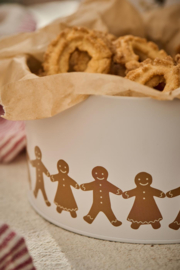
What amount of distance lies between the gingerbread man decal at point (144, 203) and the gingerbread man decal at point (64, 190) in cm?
11

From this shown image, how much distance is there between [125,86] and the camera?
50 cm

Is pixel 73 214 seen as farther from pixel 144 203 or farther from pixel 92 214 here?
pixel 144 203

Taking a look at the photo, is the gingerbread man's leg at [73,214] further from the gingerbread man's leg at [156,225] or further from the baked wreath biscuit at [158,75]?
the baked wreath biscuit at [158,75]

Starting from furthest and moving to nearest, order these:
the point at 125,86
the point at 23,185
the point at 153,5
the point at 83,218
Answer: the point at 153,5 → the point at 23,185 → the point at 83,218 → the point at 125,86

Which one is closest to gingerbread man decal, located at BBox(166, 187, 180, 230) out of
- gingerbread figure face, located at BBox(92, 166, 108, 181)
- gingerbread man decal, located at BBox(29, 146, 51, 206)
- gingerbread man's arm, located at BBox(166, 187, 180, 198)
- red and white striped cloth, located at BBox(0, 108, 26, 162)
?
Result: gingerbread man's arm, located at BBox(166, 187, 180, 198)

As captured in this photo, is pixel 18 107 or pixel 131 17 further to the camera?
pixel 131 17

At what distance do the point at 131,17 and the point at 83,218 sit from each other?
1.86ft

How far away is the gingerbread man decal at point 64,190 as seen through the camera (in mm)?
591

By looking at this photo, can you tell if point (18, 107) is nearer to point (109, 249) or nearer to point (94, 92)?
point (94, 92)

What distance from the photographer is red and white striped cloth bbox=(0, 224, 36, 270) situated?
42cm

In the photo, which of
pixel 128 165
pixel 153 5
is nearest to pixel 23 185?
pixel 128 165

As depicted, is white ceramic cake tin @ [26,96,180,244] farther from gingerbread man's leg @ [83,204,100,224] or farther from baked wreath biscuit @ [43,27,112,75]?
baked wreath biscuit @ [43,27,112,75]

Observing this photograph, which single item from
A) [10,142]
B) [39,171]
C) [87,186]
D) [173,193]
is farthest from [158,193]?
[10,142]

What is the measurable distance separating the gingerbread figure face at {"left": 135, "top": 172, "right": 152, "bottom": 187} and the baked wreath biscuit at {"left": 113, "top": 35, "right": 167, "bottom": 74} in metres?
0.22
